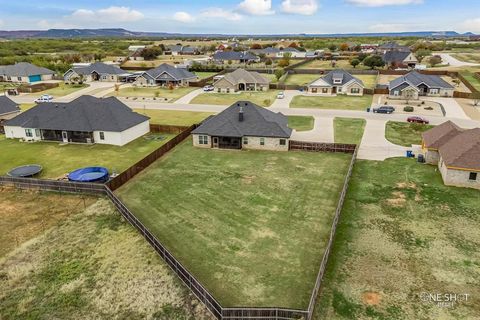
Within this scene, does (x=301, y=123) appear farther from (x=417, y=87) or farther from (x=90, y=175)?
(x=417, y=87)

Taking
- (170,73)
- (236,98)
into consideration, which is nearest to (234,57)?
(170,73)

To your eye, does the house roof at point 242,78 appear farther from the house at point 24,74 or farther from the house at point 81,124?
the house at point 24,74

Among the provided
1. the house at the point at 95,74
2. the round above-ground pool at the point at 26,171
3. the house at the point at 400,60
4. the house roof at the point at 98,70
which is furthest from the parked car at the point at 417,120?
the house roof at the point at 98,70

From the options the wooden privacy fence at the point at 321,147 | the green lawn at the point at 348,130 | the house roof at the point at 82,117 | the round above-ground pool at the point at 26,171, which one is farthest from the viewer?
the green lawn at the point at 348,130

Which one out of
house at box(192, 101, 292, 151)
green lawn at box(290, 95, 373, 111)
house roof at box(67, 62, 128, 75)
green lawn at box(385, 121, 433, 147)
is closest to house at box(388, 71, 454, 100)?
green lawn at box(290, 95, 373, 111)

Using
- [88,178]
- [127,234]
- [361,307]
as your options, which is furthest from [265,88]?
[361,307]

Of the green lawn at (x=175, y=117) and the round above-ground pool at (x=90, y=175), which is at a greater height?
the round above-ground pool at (x=90, y=175)
